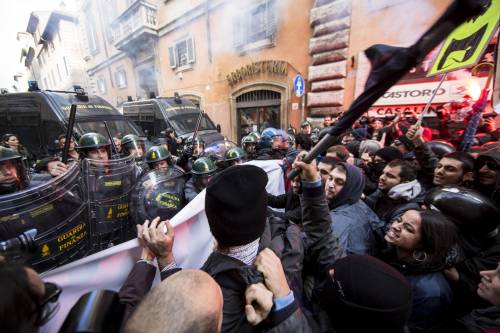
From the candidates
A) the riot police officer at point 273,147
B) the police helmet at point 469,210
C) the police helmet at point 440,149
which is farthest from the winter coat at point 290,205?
the police helmet at point 440,149

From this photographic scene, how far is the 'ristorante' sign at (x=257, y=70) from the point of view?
775 cm

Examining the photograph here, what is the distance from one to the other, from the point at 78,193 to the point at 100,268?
0.67m

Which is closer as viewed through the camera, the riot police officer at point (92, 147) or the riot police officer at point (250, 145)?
the riot police officer at point (92, 147)

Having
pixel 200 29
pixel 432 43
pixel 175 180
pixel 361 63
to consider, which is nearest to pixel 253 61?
pixel 200 29

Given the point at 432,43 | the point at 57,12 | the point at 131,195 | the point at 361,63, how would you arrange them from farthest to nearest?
the point at 57,12, the point at 361,63, the point at 131,195, the point at 432,43

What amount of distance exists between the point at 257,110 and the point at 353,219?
803 centimetres

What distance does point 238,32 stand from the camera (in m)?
8.60

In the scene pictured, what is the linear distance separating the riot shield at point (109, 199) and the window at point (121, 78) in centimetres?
1629

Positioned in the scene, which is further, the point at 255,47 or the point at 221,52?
the point at 221,52

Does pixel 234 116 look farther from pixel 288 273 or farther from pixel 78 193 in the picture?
pixel 288 273

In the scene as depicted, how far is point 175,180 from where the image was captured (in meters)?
2.10

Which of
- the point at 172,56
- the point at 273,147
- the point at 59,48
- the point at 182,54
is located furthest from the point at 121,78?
the point at 273,147

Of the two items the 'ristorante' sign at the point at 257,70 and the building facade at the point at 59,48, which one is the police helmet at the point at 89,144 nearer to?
the 'ristorante' sign at the point at 257,70

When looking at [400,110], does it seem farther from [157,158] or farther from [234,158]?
[157,158]
